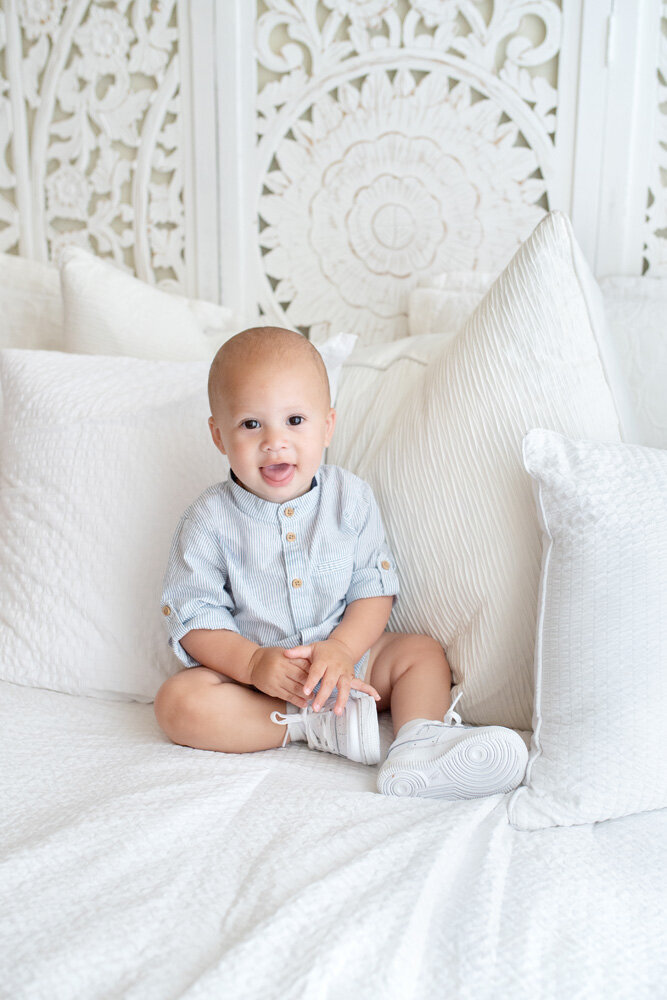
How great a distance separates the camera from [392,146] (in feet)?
5.19

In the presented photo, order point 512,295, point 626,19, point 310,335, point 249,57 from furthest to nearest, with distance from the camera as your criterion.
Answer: point 310,335
point 249,57
point 626,19
point 512,295

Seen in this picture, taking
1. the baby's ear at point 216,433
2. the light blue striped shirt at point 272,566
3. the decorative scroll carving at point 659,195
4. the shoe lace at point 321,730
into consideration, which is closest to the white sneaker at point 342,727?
the shoe lace at point 321,730

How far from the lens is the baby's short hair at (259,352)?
1003 mm

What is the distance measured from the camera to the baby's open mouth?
3.31 feet

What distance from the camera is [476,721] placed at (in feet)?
3.35

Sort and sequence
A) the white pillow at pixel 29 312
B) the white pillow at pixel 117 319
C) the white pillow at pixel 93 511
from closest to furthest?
the white pillow at pixel 93 511 < the white pillow at pixel 117 319 < the white pillow at pixel 29 312

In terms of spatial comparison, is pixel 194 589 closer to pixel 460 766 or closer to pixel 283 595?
pixel 283 595

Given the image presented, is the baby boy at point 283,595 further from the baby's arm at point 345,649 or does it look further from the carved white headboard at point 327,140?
the carved white headboard at point 327,140

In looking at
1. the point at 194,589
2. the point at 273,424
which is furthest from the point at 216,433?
the point at 194,589

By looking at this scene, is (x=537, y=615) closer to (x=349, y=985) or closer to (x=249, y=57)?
(x=349, y=985)

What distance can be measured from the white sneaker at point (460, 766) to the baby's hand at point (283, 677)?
138mm

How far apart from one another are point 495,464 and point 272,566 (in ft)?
1.03

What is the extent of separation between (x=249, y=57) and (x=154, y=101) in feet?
0.72

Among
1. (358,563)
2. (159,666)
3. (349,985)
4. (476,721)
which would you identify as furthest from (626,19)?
(349,985)
